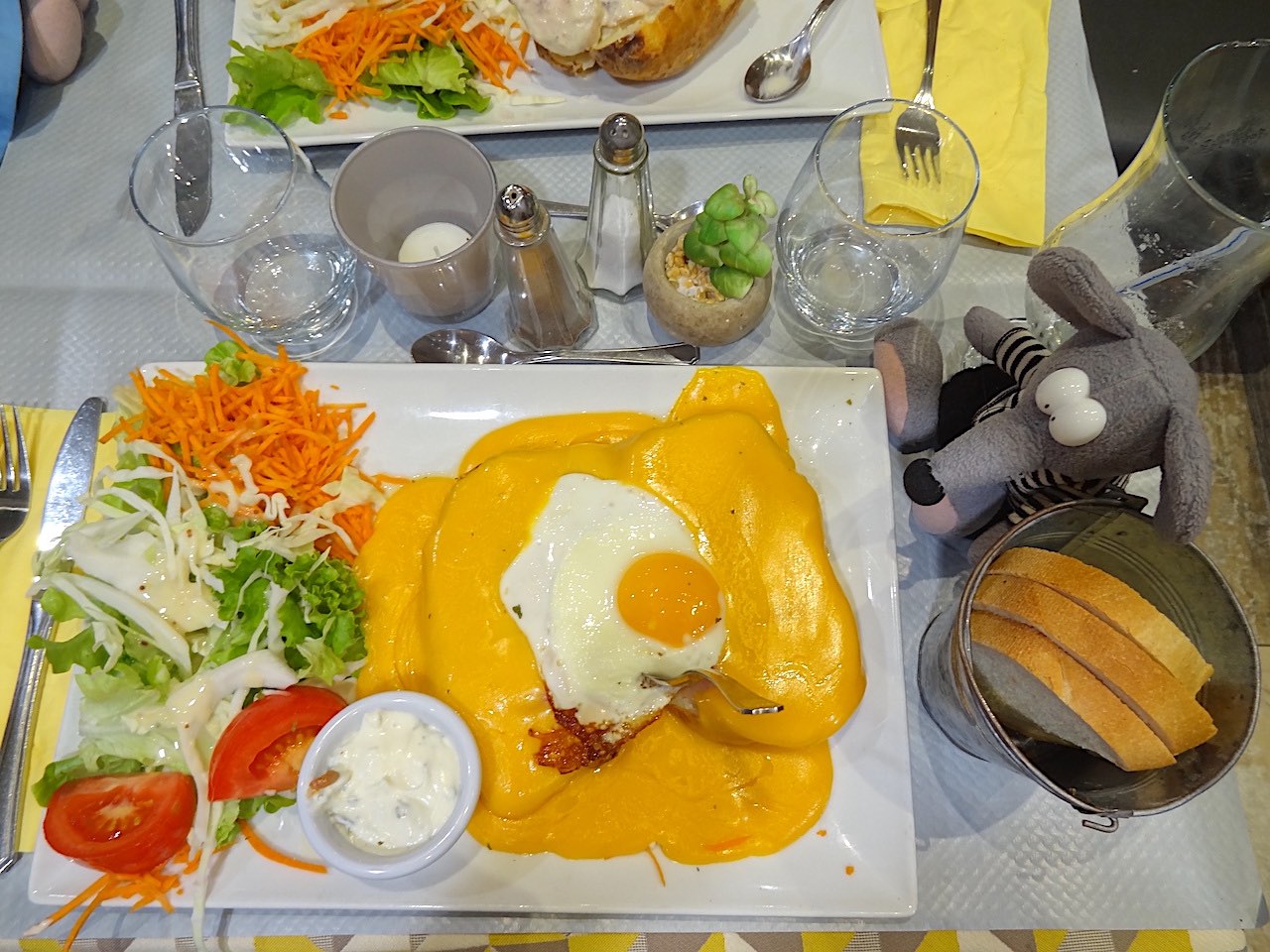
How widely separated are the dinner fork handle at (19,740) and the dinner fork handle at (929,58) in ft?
7.24

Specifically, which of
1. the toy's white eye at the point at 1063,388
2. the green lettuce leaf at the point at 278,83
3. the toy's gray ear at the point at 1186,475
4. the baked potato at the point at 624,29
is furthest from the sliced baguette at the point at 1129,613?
the green lettuce leaf at the point at 278,83

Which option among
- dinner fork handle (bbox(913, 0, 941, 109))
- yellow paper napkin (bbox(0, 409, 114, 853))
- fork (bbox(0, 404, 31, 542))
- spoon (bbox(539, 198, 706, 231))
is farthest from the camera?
dinner fork handle (bbox(913, 0, 941, 109))

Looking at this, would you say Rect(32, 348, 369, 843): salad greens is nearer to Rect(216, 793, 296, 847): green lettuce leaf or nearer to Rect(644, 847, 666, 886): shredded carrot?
Rect(216, 793, 296, 847): green lettuce leaf

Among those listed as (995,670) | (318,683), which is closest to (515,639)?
(318,683)

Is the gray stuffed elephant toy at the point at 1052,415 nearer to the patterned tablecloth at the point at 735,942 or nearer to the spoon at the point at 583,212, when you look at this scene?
the spoon at the point at 583,212

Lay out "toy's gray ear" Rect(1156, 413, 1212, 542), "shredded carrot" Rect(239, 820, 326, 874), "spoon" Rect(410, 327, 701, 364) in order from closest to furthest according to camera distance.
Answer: "toy's gray ear" Rect(1156, 413, 1212, 542)
"shredded carrot" Rect(239, 820, 326, 874)
"spoon" Rect(410, 327, 701, 364)

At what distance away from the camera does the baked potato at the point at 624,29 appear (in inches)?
68.6

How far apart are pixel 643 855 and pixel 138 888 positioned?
0.85m

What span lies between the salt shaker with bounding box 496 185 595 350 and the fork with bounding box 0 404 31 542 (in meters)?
1.04

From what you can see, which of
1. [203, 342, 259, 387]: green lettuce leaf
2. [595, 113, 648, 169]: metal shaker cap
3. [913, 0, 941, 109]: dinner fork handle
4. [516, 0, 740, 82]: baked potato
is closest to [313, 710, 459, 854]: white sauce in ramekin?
[203, 342, 259, 387]: green lettuce leaf

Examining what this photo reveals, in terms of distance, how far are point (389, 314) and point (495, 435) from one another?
0.47m

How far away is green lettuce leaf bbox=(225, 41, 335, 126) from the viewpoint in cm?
182

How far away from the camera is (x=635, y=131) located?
56.6 inches

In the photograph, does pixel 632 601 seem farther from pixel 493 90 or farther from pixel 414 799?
pixel 493 90
